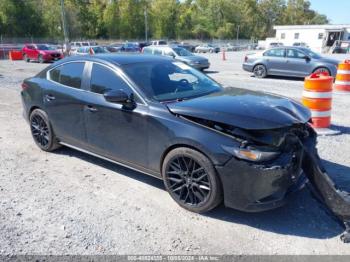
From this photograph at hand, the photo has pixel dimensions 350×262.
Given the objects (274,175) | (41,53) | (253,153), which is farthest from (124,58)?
(41,53)

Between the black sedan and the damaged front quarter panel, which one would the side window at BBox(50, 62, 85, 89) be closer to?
the black sedan

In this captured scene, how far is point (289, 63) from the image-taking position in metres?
14.5

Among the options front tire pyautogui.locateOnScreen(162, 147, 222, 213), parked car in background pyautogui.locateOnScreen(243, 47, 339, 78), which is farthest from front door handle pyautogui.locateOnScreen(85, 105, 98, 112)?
parked car in background pyautogui.locateOnScreen(243, 47, 339, 78)

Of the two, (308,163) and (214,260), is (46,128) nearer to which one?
(214,260)

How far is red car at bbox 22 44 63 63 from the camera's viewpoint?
87.2 ft

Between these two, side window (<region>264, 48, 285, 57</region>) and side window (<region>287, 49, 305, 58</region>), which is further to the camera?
side window (<region>264, 48, 285, 57</region>)

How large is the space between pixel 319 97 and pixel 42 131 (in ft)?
16.5

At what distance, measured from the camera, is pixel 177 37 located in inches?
3460

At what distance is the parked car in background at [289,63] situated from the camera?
13727mm

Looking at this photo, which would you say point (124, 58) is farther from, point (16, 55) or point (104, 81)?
point (16, 55)

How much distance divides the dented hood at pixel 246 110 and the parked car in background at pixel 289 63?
1090 centimetres

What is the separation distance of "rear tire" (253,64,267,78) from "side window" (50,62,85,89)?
11.8m

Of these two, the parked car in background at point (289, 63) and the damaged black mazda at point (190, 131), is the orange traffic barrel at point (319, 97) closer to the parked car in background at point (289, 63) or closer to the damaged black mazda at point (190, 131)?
the damaged black mazda at point (190, 131)

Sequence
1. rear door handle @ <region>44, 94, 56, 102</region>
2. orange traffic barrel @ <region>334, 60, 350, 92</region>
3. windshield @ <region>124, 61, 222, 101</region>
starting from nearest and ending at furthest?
windshield @ <region>124, 61, 222, 101</region> < rear door handle @ <region>44, 94, 56, 102</region> < orange traffic barrel @ <region>334, 60, 350, 92</region>
